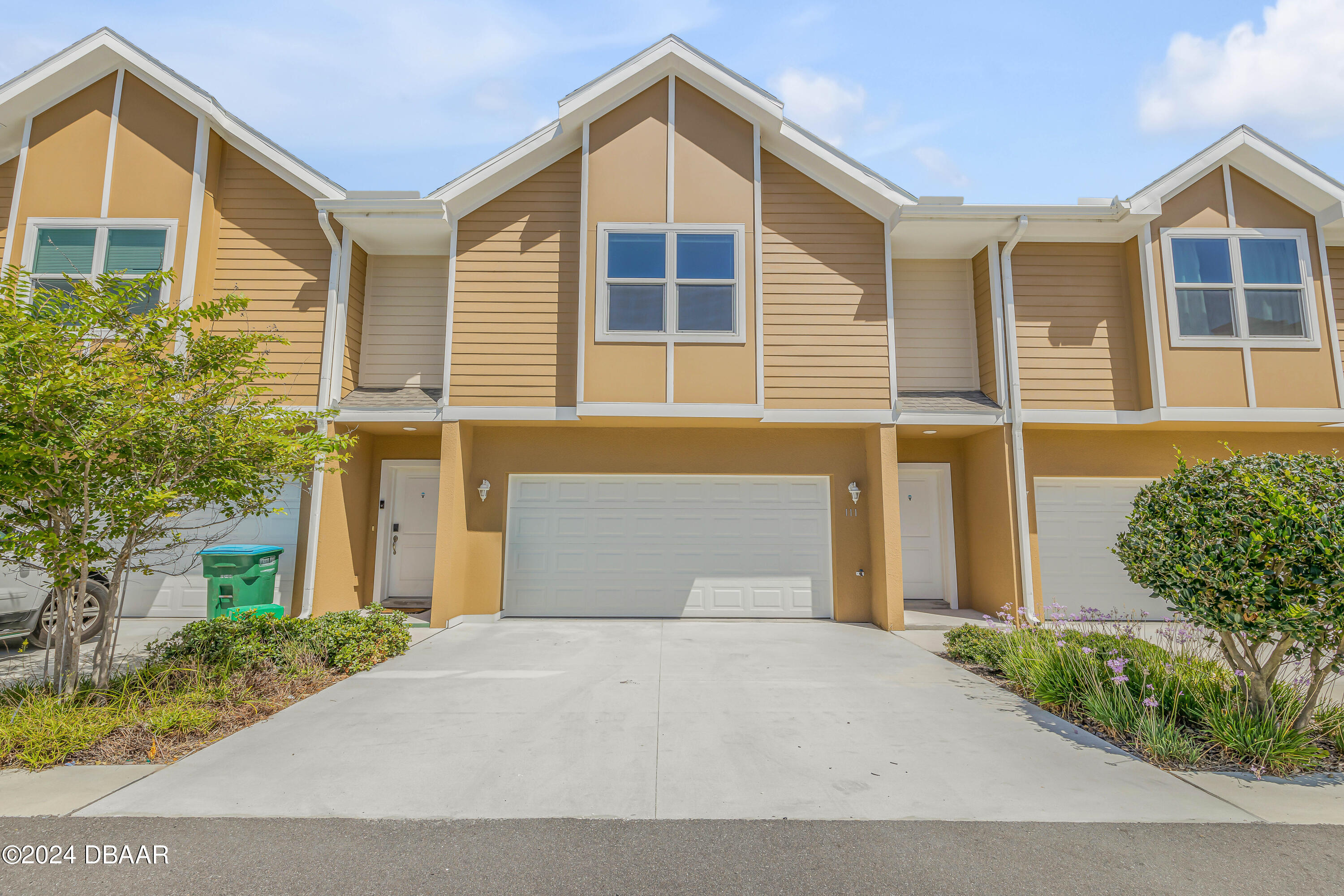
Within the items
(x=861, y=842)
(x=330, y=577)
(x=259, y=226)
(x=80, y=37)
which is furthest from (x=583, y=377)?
(x=80, y=37)

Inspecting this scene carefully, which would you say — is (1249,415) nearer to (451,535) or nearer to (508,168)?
(508,168)

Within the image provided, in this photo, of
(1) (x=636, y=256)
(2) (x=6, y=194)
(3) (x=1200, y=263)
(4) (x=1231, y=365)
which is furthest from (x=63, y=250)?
(4) (x=1231, y=365)

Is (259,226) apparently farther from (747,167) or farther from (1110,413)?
(1110,413)

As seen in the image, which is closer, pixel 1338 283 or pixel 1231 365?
pixel 1231 365

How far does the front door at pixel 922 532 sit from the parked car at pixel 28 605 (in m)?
9.85

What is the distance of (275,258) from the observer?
8.56 m

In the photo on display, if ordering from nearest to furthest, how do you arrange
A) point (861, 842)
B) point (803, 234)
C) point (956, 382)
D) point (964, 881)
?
point (964, 881), point (861, 842), point (803, 234), point (956, 382)

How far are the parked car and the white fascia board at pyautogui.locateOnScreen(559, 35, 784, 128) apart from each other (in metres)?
7.78

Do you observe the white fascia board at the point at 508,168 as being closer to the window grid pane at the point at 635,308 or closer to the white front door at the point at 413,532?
the window grid pane at the point at 635,308

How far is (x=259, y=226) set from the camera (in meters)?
8.60

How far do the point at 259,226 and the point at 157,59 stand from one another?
2575 mm

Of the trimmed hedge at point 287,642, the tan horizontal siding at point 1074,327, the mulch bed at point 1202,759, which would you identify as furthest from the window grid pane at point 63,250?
the tan horizontal siding at point 1074,327

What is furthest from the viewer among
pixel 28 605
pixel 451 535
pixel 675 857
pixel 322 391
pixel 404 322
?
pixel 404 322

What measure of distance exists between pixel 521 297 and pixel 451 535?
340cm
